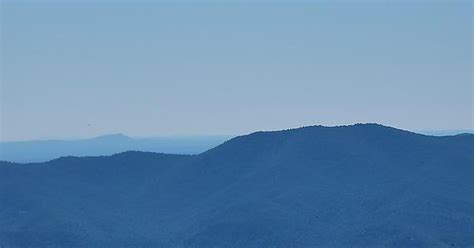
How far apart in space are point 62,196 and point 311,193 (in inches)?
518

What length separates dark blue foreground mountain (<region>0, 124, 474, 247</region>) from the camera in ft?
104

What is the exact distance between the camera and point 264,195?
1452 inches

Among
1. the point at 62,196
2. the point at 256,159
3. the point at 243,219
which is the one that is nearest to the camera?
the point at 243,219

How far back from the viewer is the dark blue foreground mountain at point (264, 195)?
31547 mm

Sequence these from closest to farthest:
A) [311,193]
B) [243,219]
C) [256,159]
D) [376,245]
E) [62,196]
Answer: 1. [376,245]
2. [243,219]
3. [311,193]
4. [62,196]
5. [256,159]

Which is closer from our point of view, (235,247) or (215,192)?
(235,247)

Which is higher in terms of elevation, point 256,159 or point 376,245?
point 256,159

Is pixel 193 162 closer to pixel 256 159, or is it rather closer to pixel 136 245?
pixel 256 159

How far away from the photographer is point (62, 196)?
1534 inches

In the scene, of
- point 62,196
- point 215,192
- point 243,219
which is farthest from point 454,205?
point 62,196

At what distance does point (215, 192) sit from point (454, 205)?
40.9ft

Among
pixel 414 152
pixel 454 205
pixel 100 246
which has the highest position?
pixel 414 152

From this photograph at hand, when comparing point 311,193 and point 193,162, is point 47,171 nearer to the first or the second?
point 193,162

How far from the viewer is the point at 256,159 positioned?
1684 inches
